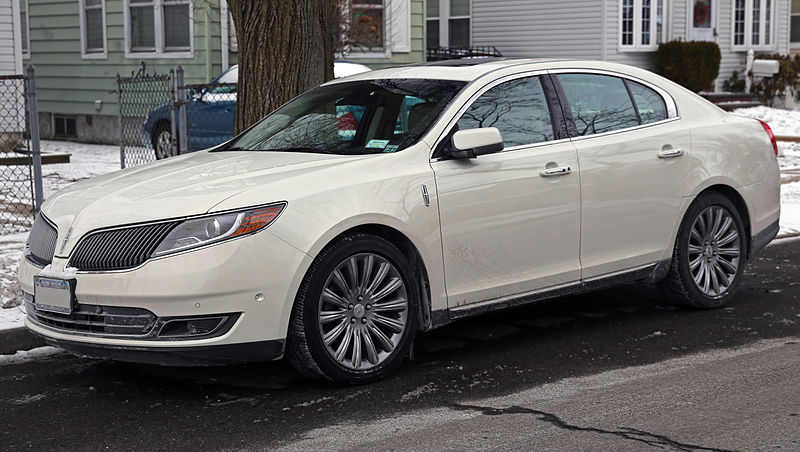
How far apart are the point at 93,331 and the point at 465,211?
1967 millimetres

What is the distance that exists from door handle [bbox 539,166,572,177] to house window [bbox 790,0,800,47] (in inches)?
1155

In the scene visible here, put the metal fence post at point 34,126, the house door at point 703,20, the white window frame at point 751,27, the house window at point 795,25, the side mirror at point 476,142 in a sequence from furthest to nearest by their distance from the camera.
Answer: the house window at point 795,25 → the white window frame at point 751,27 → the house door at point 703,20 → the metal fence post at point 34,126 → the side mirror at point 476,142

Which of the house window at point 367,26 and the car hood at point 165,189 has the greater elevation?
the house window at point 367,26

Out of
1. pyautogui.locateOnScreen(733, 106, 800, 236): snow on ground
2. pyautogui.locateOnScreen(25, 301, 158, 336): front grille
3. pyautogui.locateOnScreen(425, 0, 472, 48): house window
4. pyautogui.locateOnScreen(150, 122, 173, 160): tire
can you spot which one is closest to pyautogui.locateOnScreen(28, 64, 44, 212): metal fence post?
pyautogui.locateOnScreen(25, 301, 158, 336): front grille

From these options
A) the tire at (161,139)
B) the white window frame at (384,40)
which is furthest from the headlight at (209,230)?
the white window frame at (384,40)

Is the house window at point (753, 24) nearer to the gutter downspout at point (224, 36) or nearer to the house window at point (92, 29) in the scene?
the gutter downspout at point (224, 36)

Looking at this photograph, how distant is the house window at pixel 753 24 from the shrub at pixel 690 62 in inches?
125

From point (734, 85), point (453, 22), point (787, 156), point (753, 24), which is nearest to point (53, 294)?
point (787, 156)

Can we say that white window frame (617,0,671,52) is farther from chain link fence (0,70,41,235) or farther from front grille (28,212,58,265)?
front grille (28,212,58,265)

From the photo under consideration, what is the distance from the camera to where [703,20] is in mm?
27688

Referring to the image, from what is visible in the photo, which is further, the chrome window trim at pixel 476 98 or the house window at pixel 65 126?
the house window at pixel 65 126

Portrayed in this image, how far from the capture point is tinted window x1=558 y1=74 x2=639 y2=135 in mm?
6398

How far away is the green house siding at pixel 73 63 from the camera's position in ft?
65.9

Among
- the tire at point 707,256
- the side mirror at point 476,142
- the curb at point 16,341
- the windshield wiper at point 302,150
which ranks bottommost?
the curb at point 16,341
